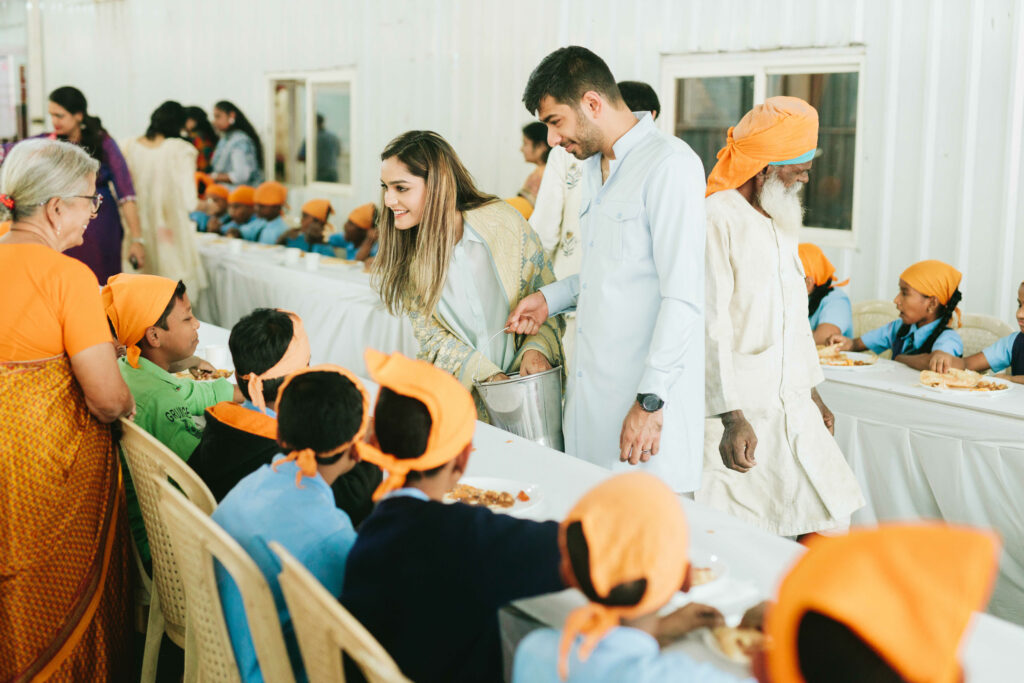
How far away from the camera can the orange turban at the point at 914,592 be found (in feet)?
2.86

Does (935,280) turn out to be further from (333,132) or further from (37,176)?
(333,132)

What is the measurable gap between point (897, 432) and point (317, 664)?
242cm

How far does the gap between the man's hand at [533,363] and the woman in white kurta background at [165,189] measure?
4087 millimetres

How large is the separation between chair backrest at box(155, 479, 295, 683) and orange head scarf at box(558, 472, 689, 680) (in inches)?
20.6

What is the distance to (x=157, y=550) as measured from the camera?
2.12m

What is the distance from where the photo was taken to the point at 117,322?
2.59 meters

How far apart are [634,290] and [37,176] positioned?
1.40 meters

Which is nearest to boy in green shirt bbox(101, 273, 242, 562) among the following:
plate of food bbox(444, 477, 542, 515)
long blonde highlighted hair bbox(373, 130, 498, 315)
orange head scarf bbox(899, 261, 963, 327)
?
long blonde highlighted hair bbox(373, 130, 498, 315)

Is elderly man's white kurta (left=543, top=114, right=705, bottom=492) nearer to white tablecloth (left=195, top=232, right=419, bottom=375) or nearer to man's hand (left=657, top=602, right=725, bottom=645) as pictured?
man's hand (left=657, top=602, right=725, bottom=645)

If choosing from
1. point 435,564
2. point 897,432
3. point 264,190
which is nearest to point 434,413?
point 435,564

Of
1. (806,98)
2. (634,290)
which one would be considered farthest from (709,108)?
(634,290)

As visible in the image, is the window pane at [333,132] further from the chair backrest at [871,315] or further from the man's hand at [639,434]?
the man's hand at [639,434]

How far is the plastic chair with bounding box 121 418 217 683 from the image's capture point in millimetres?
1979

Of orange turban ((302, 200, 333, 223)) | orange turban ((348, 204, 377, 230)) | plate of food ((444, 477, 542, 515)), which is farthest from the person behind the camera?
orange turban ((302, 200, 333, 223))
